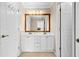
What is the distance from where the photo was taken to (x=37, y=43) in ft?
21.5

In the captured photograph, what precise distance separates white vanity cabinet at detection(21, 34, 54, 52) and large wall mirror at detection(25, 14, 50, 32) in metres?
0.89

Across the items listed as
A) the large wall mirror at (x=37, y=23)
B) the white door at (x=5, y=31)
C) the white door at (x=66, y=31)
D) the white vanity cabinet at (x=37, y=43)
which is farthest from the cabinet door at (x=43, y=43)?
the white door at (x=5, y=31)

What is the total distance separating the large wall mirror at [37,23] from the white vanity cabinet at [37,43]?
89 cm

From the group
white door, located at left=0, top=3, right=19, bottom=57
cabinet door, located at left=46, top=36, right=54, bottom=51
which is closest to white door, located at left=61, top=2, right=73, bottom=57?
white door, located at left=0, top=3, right=19, bottom=57

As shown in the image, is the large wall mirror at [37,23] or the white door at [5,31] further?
the large wall mirror at [37,23]

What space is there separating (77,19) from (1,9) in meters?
1.43

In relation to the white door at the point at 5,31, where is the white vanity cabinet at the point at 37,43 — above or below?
below

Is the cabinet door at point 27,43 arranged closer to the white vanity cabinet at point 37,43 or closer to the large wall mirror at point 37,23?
the white vanity cabinet at point 37,43

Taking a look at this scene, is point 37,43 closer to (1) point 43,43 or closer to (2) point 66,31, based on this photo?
(1) point 43,43

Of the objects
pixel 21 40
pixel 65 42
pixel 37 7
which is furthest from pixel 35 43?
pixel 65 42

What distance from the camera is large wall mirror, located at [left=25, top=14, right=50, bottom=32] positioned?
7.33 metres

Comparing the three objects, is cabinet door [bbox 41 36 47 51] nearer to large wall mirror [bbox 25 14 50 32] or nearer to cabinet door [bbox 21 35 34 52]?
cabinet door [bbox 21 35 34 52]

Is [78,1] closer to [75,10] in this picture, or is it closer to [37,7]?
[75,10]

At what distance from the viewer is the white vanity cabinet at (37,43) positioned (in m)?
6.51
